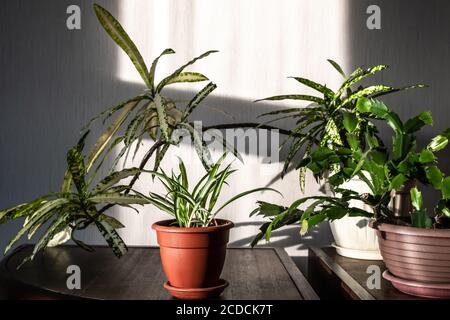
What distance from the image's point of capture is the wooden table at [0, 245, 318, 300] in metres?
1.01

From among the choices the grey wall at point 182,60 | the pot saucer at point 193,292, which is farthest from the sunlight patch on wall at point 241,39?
the pot saucer at point 193,292

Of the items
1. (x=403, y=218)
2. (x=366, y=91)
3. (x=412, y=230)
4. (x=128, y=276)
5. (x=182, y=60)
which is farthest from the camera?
(x=182, y=60)

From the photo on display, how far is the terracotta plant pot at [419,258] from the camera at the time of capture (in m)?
0.93

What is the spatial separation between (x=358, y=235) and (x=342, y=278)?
228 mm

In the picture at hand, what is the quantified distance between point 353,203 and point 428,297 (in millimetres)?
405

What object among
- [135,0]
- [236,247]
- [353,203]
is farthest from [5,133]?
[353,203]

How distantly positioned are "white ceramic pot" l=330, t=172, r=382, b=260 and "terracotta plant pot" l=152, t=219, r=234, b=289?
474 millimetres

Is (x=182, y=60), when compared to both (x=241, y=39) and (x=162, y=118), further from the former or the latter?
(x=162, y=118)

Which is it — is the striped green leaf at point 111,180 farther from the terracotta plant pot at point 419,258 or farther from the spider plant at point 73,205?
the terracotta plant pot at point 419,258

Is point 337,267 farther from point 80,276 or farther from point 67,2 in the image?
point 67,2

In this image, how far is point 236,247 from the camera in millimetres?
1558

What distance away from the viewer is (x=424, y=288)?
3.14 feet

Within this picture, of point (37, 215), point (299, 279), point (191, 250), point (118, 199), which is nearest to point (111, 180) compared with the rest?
point (118, 199)

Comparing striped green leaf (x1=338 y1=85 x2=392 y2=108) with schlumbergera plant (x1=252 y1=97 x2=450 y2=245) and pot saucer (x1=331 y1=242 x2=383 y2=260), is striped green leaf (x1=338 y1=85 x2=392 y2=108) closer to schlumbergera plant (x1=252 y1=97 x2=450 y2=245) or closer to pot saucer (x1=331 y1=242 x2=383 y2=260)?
schlumbergera plant (x1=252 y1=97 x2=450 y2=245)
